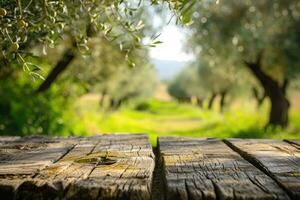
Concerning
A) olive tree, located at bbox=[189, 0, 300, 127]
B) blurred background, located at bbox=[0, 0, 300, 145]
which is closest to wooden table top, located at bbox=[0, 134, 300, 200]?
blurred background, located at bbox=[0, 0, 300, 145]

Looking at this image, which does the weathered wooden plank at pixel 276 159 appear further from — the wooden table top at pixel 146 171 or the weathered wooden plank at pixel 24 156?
the weathered wooden plank at pixel 24 156

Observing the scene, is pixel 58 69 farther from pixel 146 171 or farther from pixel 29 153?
pixel 146 171

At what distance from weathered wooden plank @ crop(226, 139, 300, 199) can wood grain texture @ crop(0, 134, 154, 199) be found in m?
0.59

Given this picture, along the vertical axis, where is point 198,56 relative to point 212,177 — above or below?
above

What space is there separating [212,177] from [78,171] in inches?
25.6

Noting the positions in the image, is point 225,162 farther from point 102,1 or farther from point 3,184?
point 102,1

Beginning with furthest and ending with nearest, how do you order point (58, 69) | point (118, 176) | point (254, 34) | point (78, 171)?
point (254, 34)
point (58, 69)
point (78, 171)
point (118, 176)

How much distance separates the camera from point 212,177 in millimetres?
2207

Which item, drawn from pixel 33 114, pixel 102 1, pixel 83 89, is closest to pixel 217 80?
pixel 83 89

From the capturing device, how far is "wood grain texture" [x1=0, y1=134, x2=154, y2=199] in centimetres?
197

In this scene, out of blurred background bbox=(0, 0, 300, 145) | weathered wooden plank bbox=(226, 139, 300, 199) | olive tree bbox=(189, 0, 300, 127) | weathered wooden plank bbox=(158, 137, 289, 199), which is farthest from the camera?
olive tree bbox=(189, 0, 300, 127)

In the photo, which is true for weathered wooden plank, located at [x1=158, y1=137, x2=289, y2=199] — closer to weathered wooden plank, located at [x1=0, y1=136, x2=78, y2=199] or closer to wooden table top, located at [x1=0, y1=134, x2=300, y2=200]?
wooden table top, located at [x1=0, y1=134, x2=300, y2=200]

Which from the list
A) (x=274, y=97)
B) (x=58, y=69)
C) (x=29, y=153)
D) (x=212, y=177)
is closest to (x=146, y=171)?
(x=212, y=177)

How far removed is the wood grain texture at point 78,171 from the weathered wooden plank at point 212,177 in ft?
0.39
